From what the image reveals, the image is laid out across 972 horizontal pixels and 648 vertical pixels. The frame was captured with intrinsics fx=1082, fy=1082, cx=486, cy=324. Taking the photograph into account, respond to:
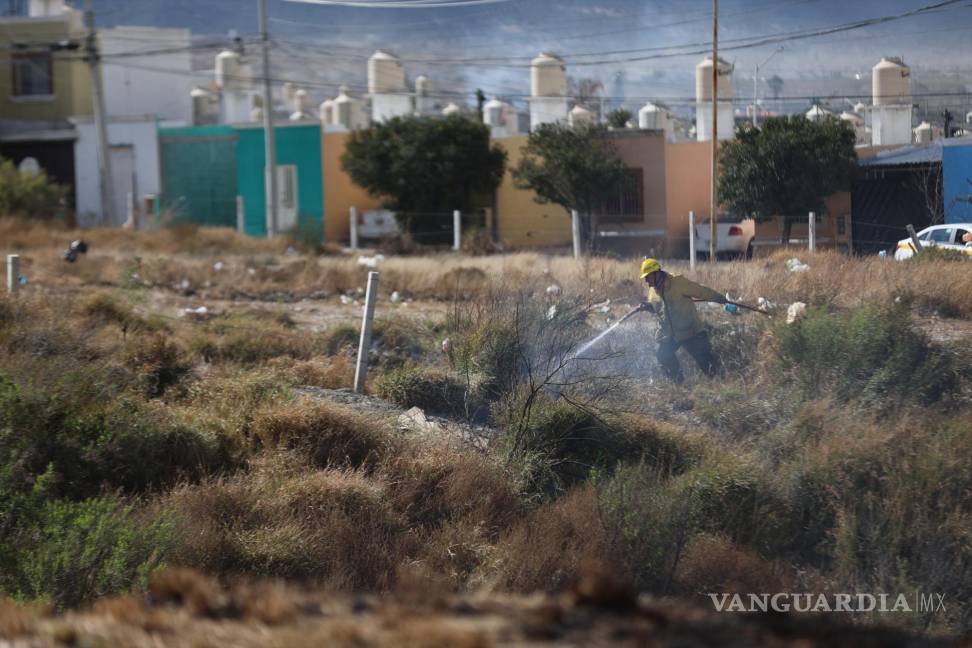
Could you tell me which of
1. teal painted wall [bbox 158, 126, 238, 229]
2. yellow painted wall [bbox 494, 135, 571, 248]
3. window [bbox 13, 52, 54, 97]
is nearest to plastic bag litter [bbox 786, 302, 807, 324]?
yellow painted wall [bbox 494, 135, 571, 248]

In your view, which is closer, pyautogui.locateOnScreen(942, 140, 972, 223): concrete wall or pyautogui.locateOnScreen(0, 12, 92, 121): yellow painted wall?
pyautogui.locateOnScreen(942, 140, 972, 223): concrete wall

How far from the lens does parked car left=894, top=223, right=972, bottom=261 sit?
1365 centimetres

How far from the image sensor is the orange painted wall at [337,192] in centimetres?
3472

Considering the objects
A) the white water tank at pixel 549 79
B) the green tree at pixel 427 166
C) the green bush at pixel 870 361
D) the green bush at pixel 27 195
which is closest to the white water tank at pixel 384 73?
the white water tank at pixel 549 79

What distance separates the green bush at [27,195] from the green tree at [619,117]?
52.3 feet

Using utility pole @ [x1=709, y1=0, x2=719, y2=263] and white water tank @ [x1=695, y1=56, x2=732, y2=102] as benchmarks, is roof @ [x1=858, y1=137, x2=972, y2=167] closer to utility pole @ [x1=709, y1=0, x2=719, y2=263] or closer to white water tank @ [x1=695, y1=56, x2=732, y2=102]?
utility pole @ [x1=709, y1=0, x2=719, y2=263]

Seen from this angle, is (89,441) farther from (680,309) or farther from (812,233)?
(812,233)

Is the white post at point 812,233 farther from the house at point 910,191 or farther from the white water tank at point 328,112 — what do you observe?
the white water tank at point 328,112

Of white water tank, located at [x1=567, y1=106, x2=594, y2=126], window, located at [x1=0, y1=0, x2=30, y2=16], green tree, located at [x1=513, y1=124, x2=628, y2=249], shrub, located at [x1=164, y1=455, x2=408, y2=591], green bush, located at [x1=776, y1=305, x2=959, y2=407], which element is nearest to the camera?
shrub, located at [x1=164, y1=455, x2=408, y2=591]

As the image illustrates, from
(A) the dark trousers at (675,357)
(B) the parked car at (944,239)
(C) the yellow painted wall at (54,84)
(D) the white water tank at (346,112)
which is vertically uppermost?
(C) the yellow painted wall at (54,84)

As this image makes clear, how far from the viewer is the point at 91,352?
10656 mm

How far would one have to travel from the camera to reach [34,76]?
133 ft

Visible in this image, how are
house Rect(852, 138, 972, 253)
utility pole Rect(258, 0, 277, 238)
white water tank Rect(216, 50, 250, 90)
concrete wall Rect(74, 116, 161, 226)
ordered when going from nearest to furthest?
house Rect(852, 138, 972, 253) < utility pole Rect(258, 0, 277, 238) < concrete wall Rect(74, 116, 161, 226) < white water tank Rect(216, 50, 250, 90)

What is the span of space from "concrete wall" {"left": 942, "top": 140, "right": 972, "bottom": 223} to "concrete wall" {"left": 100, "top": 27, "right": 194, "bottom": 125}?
32.5m
